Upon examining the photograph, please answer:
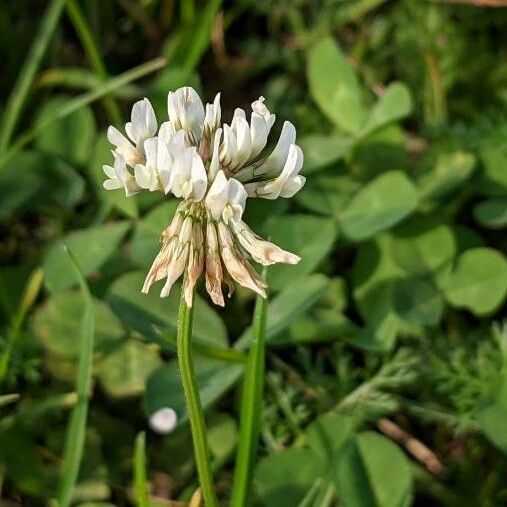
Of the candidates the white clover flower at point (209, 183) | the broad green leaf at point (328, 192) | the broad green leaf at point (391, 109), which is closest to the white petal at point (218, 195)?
the white clover flower at point (209, 183)

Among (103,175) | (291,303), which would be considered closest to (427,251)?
(291,303)

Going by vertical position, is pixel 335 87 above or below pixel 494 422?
above

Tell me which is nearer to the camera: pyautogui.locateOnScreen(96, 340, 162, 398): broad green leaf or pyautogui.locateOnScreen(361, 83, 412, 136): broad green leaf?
pyautogui.locateOnScreen(96, 340, 162, 398): broad green leaf

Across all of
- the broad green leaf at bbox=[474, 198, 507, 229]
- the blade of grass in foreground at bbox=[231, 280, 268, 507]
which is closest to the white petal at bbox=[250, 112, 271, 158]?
the blade of grass in foreground at bbox=[231, 280, 268, 507]

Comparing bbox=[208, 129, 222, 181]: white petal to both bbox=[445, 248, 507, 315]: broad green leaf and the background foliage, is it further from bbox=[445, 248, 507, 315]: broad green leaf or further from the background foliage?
bbox=[445, 248, 507, 315]: broad green leaf

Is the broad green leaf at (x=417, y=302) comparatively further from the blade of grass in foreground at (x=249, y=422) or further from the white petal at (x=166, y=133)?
the white petal at (x=166, y=133)

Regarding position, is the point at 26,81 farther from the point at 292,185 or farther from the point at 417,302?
the point at 292,185

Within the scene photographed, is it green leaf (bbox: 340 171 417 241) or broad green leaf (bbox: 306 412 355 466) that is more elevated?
green leaf (bbox: 340 171 417 241)

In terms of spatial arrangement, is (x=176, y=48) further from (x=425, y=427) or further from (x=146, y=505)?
(x=146, y=505)
